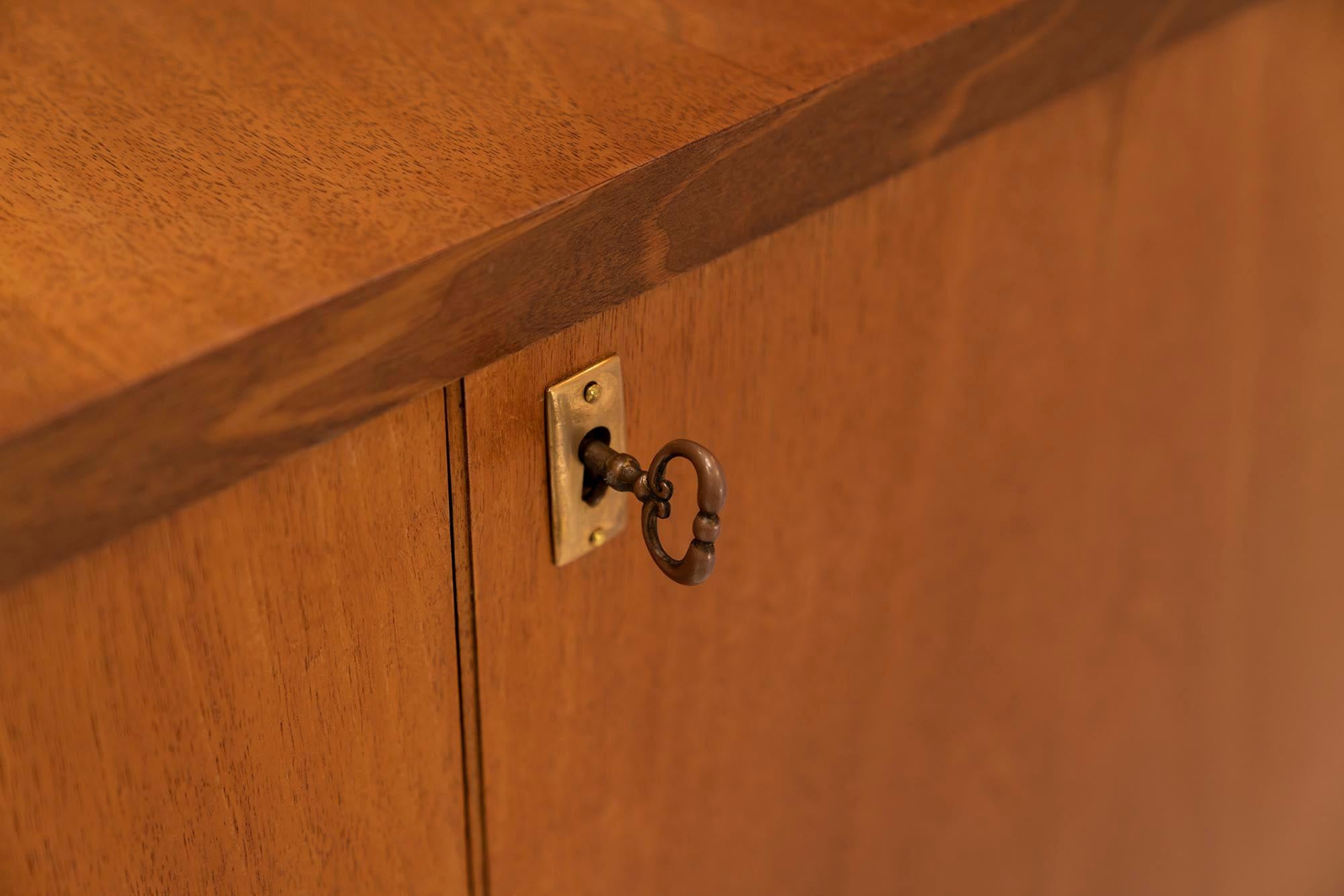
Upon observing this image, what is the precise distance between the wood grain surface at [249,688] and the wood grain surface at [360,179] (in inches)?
0.8

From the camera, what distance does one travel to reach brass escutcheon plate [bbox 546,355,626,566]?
37cm

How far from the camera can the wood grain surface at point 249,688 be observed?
0.98 ft

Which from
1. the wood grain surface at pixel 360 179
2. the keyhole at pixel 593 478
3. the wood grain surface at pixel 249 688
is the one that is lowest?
the wood grain surface at pixel 249 688

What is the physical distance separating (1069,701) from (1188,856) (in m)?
0.26

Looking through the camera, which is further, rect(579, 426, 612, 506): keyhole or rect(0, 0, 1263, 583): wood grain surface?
rect(579, 426, 612, 506): keyhole

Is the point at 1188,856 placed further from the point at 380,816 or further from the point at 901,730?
the point at 380,816

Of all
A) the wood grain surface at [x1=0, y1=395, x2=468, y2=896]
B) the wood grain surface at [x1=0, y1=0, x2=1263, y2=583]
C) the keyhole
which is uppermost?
the wood grain surface at [x1=0, y1=0, x2=1263, y2=583]

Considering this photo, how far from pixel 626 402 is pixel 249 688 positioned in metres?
0.13

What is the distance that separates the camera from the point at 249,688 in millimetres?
336

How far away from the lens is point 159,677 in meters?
0.32

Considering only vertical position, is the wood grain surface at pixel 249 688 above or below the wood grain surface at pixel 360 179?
below

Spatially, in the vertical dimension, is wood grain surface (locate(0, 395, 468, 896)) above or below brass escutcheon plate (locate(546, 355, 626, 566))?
below

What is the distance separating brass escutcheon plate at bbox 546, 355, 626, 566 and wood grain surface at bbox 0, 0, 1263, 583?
0.03 m

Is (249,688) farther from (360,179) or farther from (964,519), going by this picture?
(964,519)
